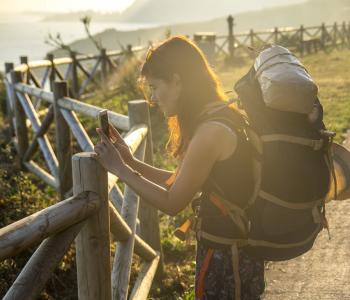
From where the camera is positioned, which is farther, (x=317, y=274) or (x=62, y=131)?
(x=62, y=131)

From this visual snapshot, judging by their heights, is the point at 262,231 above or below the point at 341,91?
above

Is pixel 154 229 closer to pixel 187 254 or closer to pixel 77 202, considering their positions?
pixel 187 254

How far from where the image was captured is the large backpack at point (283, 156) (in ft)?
7.27

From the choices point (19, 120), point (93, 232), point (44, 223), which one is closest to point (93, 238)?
point (93, 232)

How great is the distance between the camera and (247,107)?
7.69 feet

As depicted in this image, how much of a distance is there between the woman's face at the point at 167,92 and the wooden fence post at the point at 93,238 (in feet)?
1.40

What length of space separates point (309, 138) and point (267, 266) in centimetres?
243

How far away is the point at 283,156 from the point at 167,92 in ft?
1.86

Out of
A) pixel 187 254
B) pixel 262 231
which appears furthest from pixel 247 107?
pixel 187 254

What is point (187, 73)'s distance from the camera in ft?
7.43

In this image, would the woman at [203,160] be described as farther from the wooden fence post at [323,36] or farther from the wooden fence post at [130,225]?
the wooden fence post at [323,36]

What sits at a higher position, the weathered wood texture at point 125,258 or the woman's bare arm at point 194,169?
the woman's bare arm at point 194,169

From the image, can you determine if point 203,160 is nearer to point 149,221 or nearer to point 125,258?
point 125,258

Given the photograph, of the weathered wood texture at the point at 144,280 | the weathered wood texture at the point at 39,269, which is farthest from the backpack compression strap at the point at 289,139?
the weathered wood texture at the point at 144,280
